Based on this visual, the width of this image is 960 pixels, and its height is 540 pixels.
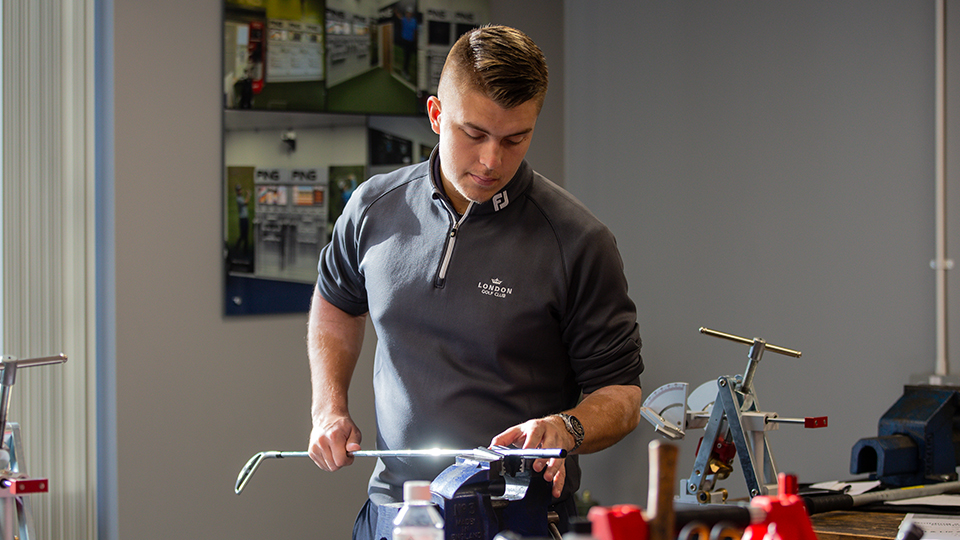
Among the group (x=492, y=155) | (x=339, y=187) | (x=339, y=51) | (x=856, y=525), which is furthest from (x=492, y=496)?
(x=339, y=51)

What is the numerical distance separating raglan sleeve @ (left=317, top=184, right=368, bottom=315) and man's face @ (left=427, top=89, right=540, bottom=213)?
1.01 ft

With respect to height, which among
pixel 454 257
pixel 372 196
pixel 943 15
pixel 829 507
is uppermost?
pixel 943 15

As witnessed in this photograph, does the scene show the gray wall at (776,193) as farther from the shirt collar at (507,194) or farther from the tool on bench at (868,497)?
the shirt collar at (507,194)

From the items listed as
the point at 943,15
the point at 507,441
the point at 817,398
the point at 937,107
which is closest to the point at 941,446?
the point at 817,398

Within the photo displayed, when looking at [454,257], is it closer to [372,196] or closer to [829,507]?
[372,196]

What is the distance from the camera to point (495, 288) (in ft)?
5.38

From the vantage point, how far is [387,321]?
1725 mm

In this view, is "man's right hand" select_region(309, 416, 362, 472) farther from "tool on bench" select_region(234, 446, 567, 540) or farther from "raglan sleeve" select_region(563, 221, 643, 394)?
"raglan sleeve" select_region(563, 221, 643, 394)

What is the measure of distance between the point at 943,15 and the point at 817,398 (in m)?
1.35

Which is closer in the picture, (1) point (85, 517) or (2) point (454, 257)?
(2) point (454, 257)

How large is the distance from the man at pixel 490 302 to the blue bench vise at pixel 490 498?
295mm

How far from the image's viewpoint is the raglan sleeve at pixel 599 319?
1611 millimetres

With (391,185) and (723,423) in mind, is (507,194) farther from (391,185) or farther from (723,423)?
(723,423)

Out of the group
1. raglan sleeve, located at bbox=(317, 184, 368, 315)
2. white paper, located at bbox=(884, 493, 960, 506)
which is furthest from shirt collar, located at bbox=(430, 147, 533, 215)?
white paper, located at bbox=(884, 493, 960, 506)
